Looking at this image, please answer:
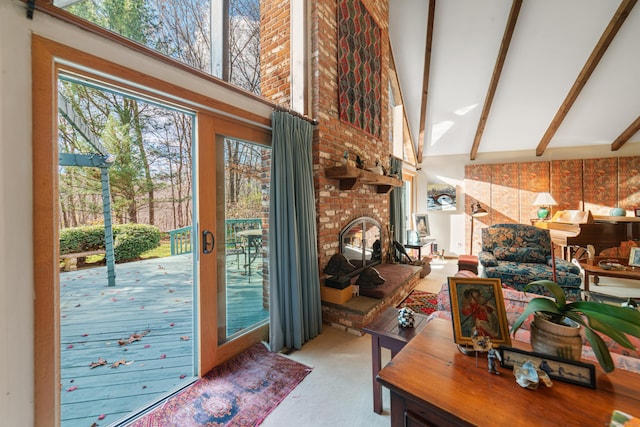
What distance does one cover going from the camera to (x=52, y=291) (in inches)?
47.8

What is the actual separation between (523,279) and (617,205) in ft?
13.3

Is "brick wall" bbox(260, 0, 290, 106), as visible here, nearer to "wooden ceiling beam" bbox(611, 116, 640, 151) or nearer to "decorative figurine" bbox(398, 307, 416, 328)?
"decorative figurine" bbox(398, 307, 416, 328)

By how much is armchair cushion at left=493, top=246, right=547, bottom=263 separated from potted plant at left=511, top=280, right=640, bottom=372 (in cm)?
346

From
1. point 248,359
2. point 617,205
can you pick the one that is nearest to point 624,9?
point 617,205

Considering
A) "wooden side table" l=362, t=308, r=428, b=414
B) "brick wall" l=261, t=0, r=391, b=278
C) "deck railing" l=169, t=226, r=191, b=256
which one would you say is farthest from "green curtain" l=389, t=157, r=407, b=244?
"deck railing" l=169, t=226, r=191, b=256

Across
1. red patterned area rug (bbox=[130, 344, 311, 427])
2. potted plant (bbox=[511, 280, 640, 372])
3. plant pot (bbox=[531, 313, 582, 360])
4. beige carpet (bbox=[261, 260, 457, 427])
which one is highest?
potted plant (bbox=[511, 280, 640, 372])

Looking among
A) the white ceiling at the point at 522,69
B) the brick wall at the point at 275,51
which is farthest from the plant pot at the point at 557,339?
the white ceiling at the point at 522,69

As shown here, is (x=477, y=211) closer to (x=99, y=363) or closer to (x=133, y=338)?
(x=133, y=338)

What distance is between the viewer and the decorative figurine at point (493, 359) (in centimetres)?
89

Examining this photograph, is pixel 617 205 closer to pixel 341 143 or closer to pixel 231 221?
pixel 341 143

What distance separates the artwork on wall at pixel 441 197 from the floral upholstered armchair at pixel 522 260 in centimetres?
241

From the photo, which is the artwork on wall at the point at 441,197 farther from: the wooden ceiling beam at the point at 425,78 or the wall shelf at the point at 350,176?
the wall shelf at the point at 350,176

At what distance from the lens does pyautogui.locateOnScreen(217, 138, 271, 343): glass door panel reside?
2.11 metres

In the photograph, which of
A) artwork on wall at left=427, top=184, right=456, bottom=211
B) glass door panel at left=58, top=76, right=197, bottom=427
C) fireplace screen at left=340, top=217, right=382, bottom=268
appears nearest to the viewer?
glass door panel at left=58, top=76, right=197, bottom=427
